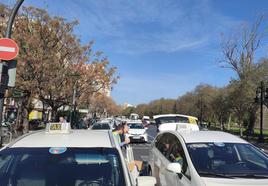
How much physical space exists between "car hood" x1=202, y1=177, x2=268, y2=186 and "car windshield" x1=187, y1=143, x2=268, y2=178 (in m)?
0.25

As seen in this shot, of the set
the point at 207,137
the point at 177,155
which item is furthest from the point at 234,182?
the point at 207,137

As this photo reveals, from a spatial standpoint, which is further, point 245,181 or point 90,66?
point 90,66

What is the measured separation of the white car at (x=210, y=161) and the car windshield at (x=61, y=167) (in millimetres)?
1860

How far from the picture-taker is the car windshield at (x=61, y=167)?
12.9 feet

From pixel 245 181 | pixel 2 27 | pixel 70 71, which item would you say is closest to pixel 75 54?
pixel 70 71

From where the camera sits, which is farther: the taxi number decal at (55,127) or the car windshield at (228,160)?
the car windshield at (228,160)

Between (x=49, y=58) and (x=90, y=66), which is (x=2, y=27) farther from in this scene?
(x=90, y=66)

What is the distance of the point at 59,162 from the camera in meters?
4.12

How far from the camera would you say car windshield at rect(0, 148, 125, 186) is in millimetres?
3936

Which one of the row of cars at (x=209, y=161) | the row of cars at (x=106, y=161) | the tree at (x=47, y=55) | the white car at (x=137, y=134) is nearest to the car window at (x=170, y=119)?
the white car at (x=137, y=134)

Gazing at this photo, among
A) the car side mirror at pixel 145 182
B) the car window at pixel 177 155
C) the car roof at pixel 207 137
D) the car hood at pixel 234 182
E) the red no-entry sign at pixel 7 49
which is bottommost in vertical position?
the car hood at pixel 234 182

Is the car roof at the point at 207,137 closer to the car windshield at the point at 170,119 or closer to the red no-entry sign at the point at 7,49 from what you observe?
the red no-entry sign at the point at 7,49

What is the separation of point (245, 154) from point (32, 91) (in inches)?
1058

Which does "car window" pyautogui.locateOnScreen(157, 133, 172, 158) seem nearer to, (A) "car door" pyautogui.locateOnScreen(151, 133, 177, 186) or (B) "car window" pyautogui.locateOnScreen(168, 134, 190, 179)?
(A) "car door" pyautogui.locateOnScreen(151, 133, 177, 186)
